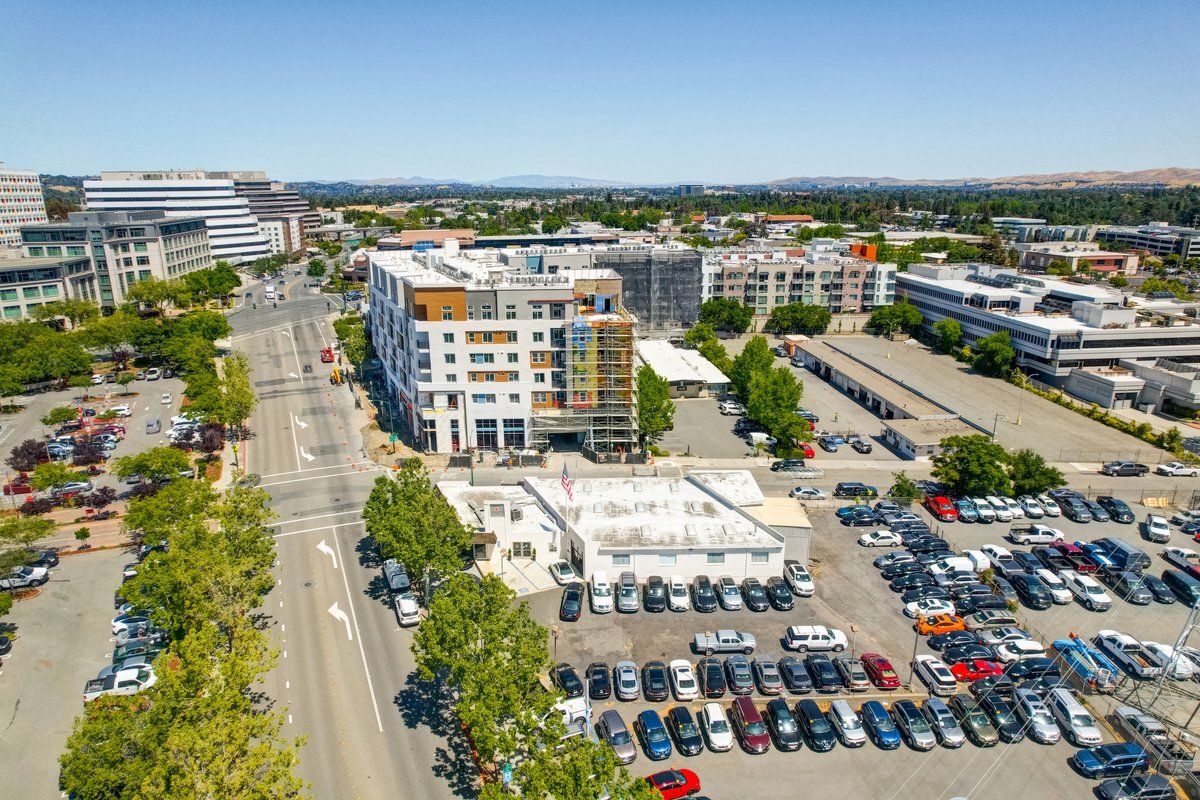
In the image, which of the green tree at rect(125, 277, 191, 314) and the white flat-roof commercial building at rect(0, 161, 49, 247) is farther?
the white flat-roof commercial building at rect(0, 161, 49, 247)

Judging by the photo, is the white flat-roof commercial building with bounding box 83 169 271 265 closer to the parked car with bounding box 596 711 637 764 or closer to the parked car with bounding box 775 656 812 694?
the parked car with bounding box 596 711 637 764

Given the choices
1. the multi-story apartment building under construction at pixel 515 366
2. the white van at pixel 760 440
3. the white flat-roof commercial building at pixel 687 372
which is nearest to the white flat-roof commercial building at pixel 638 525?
the multi-story apartment building under construction at pixel 515 366

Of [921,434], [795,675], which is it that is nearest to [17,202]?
[921,434]

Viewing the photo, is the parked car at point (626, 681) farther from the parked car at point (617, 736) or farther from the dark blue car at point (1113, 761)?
the dark blue car at point (1113, 761)

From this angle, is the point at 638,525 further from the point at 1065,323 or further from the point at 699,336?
the point at 1065,323

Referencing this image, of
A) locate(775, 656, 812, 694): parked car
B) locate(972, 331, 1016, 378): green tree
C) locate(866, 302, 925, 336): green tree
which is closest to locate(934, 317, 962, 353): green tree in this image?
locate(866, 302, 925, 336): green tree

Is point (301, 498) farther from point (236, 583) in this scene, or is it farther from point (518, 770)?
point (518, 770)
